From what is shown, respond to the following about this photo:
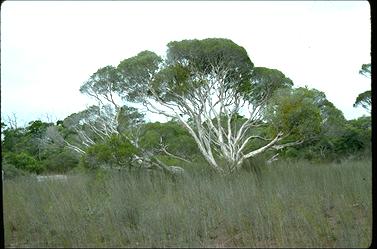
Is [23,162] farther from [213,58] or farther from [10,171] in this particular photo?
[213,58]

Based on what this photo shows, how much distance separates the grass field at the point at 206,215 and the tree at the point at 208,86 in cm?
682

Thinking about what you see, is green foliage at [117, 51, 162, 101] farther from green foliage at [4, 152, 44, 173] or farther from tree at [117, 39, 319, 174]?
green foliage at [4, 152, 44, 173]

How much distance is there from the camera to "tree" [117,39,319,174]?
1307 cm

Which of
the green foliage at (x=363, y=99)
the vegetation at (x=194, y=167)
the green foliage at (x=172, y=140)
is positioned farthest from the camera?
the green foliage at (x=172, y=140)

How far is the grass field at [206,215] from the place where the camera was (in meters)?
3.94

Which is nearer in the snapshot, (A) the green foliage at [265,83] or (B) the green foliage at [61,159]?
(B) the green foliage at [61,159]

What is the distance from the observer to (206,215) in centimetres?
473

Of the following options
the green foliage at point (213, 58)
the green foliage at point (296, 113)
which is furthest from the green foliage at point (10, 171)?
the green foliage at point (296, 113)

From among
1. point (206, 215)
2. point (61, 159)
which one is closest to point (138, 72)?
point (61, 159)

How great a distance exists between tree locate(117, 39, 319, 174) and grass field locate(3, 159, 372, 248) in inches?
269

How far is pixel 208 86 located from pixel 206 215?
365 inches

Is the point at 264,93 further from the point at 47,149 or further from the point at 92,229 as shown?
the point at 92,229

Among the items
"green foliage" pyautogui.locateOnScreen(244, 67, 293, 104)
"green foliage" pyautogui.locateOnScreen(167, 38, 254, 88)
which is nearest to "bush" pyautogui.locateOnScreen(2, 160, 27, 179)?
"green foliage" pyautogui.locateOnScreen(167, 38, 254, 88)

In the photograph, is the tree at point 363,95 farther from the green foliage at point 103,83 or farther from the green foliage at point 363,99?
the green foliage at point 103,83
